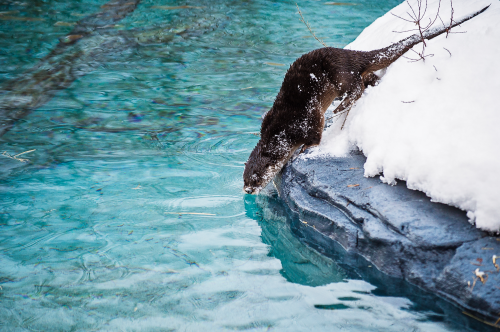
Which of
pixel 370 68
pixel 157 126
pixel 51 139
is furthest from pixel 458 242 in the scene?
pixel 51 139

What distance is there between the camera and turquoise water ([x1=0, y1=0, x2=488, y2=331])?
2.23 metres

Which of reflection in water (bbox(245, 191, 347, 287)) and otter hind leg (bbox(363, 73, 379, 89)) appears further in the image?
otter hind leg (bbox(363, 73, 379, 89))

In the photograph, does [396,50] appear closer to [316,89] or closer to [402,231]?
[316,89]

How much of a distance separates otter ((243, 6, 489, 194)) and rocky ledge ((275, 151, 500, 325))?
10.4 inches

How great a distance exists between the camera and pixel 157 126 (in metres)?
4.95

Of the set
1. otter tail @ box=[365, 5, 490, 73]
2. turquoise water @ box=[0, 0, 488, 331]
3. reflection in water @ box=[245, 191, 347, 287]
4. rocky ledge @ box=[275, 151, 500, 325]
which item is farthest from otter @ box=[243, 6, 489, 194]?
turquoise water @ box=[0, 0, 488, 331]

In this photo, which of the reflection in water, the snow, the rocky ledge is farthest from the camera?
the reflection in water

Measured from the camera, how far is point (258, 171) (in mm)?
3176

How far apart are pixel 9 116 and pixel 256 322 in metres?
4.55

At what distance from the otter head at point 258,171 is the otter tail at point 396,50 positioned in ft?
3.35

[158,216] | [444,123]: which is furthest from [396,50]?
[158,216]

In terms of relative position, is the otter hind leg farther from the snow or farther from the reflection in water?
the reflection in water

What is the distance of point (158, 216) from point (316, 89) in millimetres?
1564

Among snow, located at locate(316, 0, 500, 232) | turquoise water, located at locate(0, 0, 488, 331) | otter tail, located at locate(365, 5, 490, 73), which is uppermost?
otter tail, located at locate(365, 5, 490, 73)
